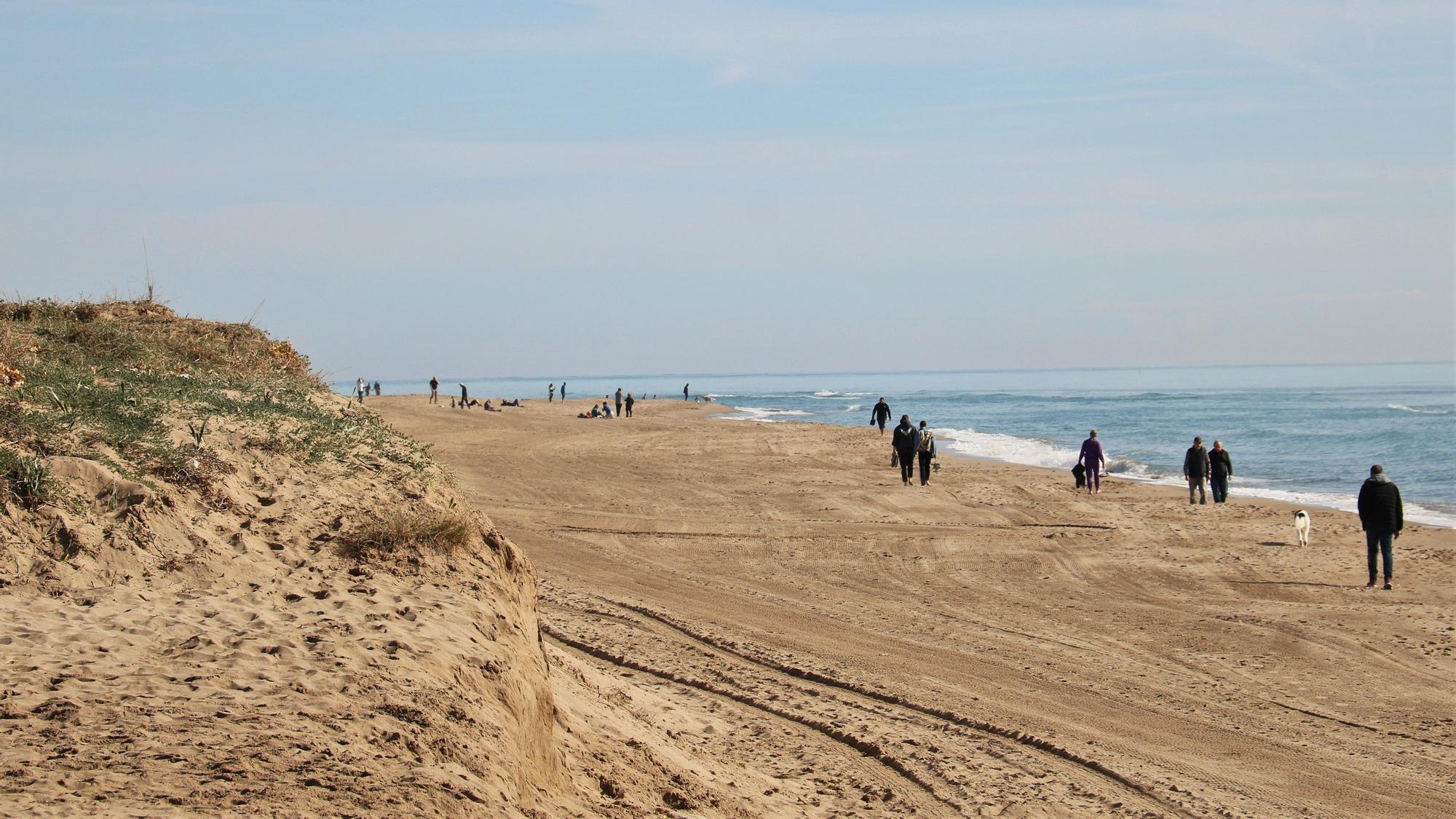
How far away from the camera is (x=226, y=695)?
179 inches

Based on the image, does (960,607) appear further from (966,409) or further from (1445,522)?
(966,409)

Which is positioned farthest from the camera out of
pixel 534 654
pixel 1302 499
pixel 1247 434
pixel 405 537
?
pixel 1247 434

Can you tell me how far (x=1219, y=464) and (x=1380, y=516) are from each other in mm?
8632

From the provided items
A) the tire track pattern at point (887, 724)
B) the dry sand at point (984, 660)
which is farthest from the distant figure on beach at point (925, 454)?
the tire track pattern at point (887, 724)

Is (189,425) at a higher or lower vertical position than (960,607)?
higher

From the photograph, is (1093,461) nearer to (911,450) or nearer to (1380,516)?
(911,450)

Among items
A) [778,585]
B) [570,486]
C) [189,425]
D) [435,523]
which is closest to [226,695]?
[435,523]

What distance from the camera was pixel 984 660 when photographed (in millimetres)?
9641

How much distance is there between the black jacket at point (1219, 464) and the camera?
2147 cm

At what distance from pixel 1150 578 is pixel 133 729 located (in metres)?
12.7

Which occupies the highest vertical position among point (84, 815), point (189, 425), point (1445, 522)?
point (189, 425)

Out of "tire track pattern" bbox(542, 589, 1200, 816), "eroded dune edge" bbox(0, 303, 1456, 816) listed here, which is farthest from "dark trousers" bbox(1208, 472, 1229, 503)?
"tire track pattern" bbox(542, 589, 1200, 816)

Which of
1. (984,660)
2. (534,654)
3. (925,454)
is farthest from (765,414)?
(534,654)

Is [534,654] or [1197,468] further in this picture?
[1197,468]
